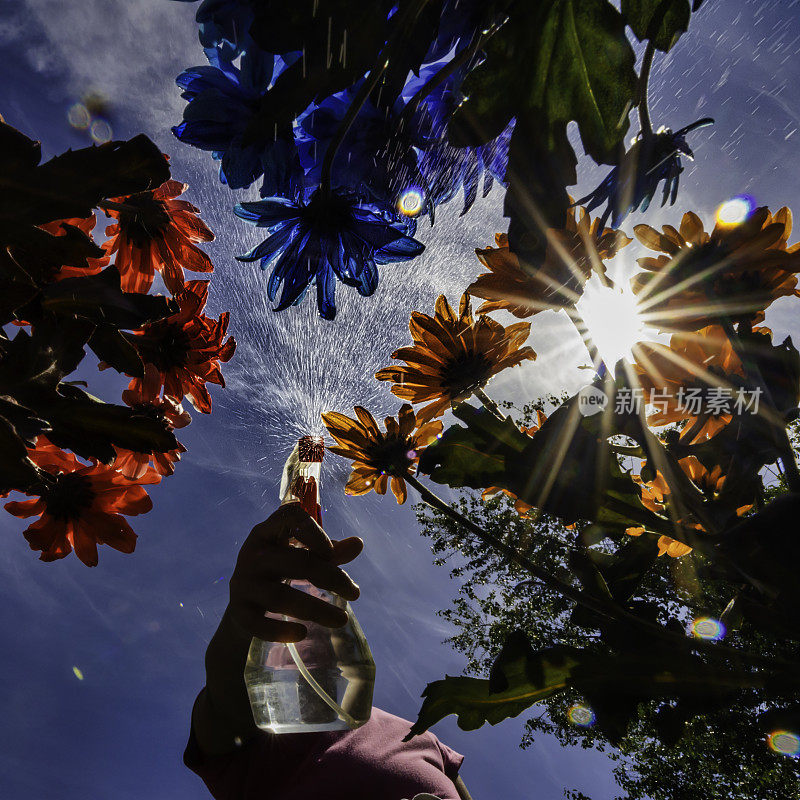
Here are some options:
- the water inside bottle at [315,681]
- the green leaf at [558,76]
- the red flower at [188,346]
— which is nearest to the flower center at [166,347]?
the red flower at [188,346]

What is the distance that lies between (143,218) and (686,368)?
699mm

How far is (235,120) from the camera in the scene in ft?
1.73

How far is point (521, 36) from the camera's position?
1.38ft

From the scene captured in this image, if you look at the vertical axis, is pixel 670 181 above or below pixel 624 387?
above

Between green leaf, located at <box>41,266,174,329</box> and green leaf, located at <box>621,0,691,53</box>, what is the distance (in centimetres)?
48

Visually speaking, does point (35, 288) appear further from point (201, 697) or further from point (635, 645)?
point (201, 697)

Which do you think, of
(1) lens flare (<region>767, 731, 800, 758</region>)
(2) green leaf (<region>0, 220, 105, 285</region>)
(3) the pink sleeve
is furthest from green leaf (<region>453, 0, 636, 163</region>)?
(3) the pink sleeve

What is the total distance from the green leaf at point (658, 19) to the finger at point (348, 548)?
81 centimetres

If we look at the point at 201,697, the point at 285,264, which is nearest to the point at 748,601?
the point at 285,264

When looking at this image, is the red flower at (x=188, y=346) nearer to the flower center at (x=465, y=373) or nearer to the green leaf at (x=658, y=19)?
the flower center at (x=465, y=373)

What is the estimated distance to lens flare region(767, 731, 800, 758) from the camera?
473 mm

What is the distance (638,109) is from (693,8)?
0.07m

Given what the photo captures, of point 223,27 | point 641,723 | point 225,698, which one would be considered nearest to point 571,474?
point 223,27

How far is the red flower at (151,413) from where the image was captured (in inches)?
26.0
